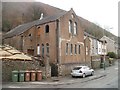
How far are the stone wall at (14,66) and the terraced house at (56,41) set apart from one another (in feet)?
5.75

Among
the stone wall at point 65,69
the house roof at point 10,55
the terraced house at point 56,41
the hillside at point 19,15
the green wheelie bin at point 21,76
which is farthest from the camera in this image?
the hillside at point 19,15

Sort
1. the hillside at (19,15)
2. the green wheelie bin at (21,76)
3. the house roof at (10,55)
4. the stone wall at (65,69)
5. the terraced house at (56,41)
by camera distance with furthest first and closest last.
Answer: the hillside at (19,15), the terraced house at (56,41), the stone wall at (65,69), the house roof at (10,55), the green wheelie bin at (21,76)

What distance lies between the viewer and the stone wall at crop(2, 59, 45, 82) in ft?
85.7

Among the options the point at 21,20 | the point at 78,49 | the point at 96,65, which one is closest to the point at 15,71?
the point at 78,49

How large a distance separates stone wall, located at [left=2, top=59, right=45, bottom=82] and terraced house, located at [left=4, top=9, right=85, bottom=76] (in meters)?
1.75

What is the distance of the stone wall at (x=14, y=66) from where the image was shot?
2613 centimetres

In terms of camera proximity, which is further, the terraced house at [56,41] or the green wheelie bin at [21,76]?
the terraced house at [56,41]

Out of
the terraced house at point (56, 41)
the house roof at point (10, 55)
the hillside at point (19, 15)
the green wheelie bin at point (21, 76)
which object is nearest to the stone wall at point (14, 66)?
the house roof at point (10, 55)

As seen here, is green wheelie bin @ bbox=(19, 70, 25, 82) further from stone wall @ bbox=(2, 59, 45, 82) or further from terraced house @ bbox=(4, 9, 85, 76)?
terraced house @ bbox=(4, 9, 85, 76)

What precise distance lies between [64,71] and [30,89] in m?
13.0

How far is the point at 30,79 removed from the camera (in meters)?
27.0

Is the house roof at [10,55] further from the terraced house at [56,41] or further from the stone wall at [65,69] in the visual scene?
the stone wall at [65,69]

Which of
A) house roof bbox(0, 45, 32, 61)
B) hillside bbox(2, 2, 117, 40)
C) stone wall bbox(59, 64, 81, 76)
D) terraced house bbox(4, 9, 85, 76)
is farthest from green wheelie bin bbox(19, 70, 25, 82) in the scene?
hillside bbox(2, 2, 117, 40)

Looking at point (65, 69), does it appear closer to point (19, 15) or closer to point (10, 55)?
point (10, 55)
